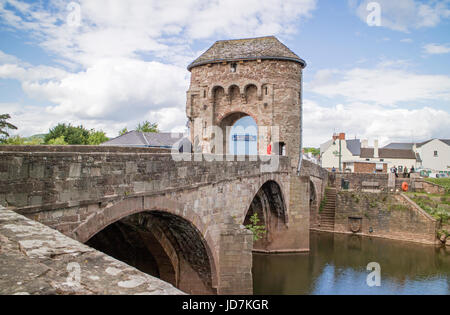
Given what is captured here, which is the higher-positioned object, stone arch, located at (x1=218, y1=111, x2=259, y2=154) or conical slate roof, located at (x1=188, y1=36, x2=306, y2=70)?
conical slate roof, located at (x1=188, y1=36, x2=306, y2=70)

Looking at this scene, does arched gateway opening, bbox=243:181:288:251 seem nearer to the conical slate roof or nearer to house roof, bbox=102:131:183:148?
the conical slate roof

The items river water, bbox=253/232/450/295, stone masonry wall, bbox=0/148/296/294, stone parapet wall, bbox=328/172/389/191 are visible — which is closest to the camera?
stone masonry wall, bbox=0/148/296/294

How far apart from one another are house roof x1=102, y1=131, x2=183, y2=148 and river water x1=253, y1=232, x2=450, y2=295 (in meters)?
14.2

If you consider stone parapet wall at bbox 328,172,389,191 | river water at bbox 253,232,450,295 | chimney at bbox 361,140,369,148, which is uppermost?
chimney at bbox 361,140,369,148

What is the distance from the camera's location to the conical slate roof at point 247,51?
65.6ft

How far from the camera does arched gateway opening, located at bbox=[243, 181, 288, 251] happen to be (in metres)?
19.8

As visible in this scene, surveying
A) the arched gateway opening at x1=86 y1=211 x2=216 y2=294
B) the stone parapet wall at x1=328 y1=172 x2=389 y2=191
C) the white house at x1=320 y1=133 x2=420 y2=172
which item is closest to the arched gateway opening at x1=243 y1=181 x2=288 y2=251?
the arched gateway opening at x1=86 y1=211 x2=216 y2=294

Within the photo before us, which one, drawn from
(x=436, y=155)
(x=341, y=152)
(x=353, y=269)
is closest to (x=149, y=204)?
(x=353, y=269)

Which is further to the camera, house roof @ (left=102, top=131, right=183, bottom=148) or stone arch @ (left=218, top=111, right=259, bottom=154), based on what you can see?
house roof @ (left=102, top=131, right=183, bottom=148)

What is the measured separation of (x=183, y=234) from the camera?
10547mm

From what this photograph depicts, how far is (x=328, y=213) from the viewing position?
2873 centimetres

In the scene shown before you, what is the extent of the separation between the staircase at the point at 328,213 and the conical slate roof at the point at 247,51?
482 inches

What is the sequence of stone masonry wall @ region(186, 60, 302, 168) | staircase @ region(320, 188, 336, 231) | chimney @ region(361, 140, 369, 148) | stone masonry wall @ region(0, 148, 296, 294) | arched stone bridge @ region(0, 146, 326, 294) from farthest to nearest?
chimney @ region(361, 140, 369, 148) → staircase @ region(320, 188, 336, 231) → stone masonry wall @ region(186, 60, 302, 168) → arched stone bridge @ region(0, 146, 326, 294) → stone masonry wall @ region(0, 148, 296, 294)

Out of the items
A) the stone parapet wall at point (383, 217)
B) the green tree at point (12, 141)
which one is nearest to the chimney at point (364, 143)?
the stone parapet wall at point (383, 217)
